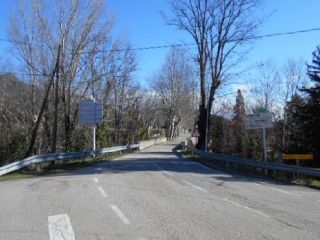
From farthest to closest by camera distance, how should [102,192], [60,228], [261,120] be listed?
[261,120], [102,192], [60,228]

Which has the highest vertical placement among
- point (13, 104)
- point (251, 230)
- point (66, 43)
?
point (66, 43)

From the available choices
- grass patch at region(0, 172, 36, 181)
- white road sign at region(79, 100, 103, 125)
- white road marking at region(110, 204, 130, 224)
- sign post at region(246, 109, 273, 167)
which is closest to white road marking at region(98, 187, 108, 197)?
white road marking at region(110, 204, 130, 224)

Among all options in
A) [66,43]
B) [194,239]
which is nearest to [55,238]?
[194,239]

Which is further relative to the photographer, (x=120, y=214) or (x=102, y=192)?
(x=102, y=192)

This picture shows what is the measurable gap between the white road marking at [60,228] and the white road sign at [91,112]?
32899mm

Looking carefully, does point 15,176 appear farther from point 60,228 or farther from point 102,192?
point 60,228

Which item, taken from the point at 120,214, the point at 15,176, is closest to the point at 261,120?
the point at 15,176

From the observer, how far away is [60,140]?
53.1m

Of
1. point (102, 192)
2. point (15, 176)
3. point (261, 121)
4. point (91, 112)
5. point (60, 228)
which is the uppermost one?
point (91, 112)

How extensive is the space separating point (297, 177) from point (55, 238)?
679 inches

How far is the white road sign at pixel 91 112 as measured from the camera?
43875 millimetres

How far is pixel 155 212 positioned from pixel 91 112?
3305cm

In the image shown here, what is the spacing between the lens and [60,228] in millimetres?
9641

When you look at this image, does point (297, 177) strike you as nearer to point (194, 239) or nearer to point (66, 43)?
point (194, 239)
